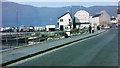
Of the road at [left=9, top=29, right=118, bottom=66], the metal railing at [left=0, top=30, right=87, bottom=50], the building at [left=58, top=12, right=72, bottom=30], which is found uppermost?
the building at [left=58, top=12, right=72, bottom=30]

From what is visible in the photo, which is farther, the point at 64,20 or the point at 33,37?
the point at 64,20

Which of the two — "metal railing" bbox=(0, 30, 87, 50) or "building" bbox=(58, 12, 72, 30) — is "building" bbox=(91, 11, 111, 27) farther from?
"metal railing" bbox=(0, 30, 87, 50)

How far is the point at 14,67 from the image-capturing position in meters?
7.12

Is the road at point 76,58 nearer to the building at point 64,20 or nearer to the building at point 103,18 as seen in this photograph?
the building at point 64,20

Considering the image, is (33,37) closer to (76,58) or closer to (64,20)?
(76,58)

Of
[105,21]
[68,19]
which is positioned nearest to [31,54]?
[68,19]

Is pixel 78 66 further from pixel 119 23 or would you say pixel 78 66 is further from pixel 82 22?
pixel 119 23

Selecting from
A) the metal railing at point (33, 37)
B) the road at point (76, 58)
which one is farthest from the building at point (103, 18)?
the road at point (76, 58)

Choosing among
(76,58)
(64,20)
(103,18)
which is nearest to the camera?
(76,58)

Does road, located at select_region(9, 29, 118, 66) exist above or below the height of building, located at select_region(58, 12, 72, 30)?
below

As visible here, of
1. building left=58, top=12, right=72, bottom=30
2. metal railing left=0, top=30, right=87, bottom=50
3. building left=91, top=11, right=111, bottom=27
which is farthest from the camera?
building left=91, top=11, right=111, bottom=27

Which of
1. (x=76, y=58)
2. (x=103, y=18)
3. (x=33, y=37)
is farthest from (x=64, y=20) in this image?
(x=76, y=58)

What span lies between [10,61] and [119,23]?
124772mm

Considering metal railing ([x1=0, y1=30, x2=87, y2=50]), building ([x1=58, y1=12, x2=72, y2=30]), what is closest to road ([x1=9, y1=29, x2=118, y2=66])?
metal railing ([x1=0, y1=30, x2=87, y2=50])
